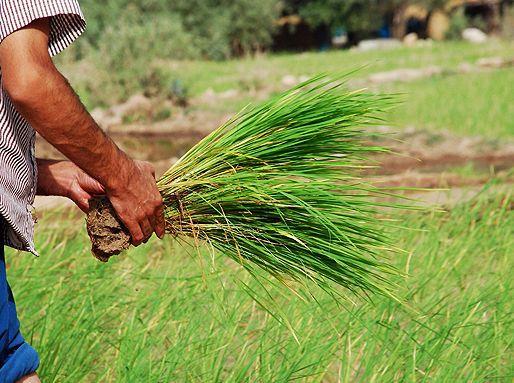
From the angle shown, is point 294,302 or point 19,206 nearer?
point 19,206

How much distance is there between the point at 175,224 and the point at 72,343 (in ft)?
1.89

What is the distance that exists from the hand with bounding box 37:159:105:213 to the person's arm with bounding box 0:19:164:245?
0.21 m

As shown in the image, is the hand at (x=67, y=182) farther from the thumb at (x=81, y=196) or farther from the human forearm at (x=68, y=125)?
the human forearm at (x=68, y=125)

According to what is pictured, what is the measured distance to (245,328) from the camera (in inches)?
115

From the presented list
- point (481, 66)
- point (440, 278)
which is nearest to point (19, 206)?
point (440, 278)

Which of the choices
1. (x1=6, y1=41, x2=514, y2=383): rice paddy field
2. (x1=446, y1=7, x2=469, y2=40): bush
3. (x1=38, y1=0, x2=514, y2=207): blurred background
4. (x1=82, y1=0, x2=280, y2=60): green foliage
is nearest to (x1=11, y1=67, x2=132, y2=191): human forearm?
(x1=6, y1=41, x2=514, y2=383): rice paddy field

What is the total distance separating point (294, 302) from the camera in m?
2.74

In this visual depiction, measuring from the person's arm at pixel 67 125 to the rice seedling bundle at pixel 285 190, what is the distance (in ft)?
0.72

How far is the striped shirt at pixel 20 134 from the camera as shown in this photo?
1.59 m

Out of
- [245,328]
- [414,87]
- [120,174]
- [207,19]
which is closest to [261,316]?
[245,328]

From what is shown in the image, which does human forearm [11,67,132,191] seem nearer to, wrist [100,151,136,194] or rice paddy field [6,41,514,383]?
wrist [100,151,136,194]

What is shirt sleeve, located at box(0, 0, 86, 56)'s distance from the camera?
1.58m

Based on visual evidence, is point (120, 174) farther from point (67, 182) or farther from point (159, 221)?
point (67, 182)

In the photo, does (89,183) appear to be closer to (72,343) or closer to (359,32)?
(72,343)
